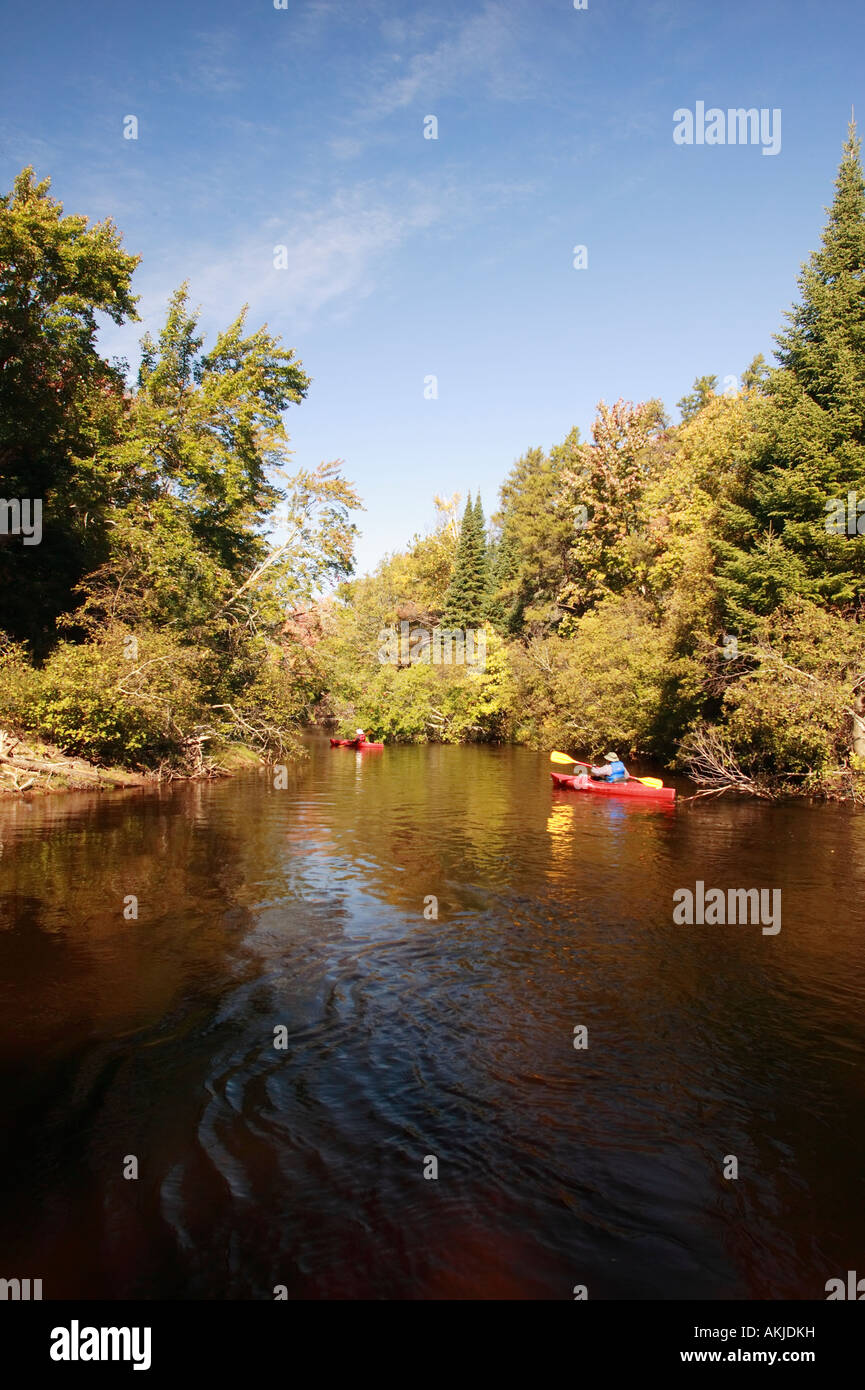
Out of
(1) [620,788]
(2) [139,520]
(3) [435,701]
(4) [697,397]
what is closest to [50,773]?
(2) [139,520]

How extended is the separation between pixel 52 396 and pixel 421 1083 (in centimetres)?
2280

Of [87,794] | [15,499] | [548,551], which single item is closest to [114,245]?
[15,499]

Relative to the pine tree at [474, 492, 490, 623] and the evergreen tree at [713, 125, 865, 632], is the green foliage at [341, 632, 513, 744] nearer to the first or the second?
the pine tree at [474, 492, 490, 623]

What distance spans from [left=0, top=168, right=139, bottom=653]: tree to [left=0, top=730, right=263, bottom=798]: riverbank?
331 centimetres

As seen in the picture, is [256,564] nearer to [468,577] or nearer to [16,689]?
[16,689]

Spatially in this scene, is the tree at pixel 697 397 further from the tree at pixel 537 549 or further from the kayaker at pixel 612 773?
the kayaker at pixel 612 773

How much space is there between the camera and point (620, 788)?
22.5 meters

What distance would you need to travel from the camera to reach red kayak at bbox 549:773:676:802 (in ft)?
71.3

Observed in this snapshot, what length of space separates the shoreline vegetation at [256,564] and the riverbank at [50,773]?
0.24ft

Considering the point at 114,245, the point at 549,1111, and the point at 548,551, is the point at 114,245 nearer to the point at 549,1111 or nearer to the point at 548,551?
the point at 549,1111

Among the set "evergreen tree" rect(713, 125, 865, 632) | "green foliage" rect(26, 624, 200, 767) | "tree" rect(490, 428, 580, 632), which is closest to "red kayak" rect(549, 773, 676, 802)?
"evergreen tree" rect(713, 125, 865, 632)

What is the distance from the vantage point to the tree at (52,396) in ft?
71.8

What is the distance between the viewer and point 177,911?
428 inches

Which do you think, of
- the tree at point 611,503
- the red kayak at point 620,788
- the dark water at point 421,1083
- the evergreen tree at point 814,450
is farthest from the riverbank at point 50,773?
the tree at point 611,503
